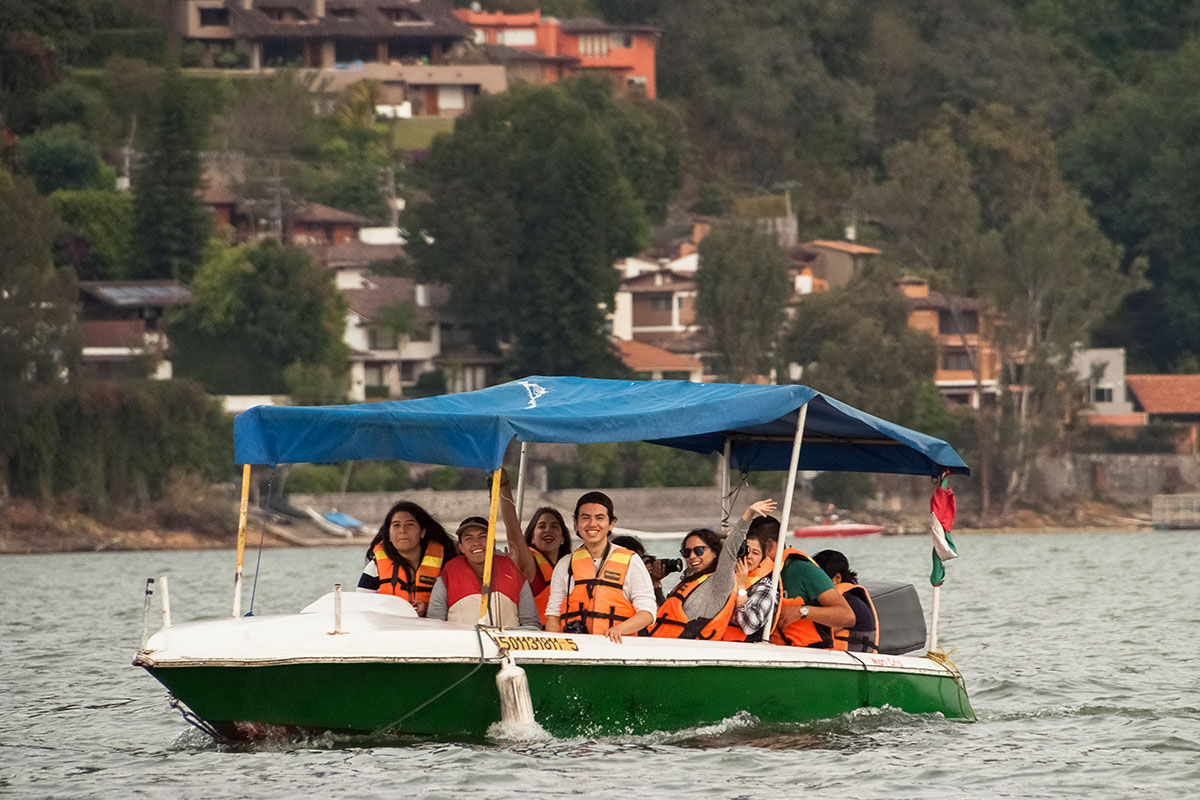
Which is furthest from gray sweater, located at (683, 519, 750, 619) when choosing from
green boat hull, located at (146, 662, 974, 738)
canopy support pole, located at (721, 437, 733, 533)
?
canopy support pole, located at (721, 437, 733, 533)

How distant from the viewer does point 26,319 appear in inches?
2206

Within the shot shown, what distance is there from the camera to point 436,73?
327 ft

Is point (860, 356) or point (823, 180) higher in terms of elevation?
point (823, 180)

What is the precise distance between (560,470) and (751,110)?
45586 millimetres

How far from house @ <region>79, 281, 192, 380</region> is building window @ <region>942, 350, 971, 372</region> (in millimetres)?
27823

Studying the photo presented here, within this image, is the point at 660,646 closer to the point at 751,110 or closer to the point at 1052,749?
the point at 1052,749

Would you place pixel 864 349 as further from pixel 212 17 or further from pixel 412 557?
pixel 412 557

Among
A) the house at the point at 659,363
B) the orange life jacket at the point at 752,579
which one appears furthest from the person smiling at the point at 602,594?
the house at the point at 659,363

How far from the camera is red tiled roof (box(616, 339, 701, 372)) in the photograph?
7188 centimetres

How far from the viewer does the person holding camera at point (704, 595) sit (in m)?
11.9

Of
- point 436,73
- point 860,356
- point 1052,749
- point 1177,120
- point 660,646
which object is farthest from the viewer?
point 436,73

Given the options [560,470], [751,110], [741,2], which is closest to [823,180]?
[751,110]

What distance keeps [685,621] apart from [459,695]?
57.3 inches

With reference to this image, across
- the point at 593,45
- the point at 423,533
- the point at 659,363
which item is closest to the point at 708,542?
the point at 423,533
